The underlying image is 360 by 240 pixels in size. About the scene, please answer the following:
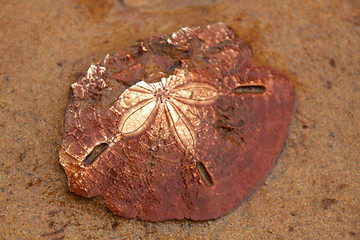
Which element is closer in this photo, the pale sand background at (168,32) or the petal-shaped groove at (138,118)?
the petal-shaped groove at (138,118)

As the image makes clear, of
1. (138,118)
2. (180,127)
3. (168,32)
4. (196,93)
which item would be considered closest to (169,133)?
(180,127)

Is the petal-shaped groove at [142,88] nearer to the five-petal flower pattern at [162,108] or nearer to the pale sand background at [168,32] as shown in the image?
the five-petal flower pattern at [162,108]

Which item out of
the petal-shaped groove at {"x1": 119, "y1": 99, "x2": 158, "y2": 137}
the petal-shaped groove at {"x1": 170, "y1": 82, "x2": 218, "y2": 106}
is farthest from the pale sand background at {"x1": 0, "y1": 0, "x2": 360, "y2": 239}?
the petal-shaped groove at {"x1": 170, "y1": 82, "x2": 218, "y2": 106}

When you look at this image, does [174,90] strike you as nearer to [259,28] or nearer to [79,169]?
[79,169]

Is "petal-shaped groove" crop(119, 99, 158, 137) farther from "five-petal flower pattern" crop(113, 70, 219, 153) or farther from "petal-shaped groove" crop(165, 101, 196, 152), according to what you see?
"petal-shaped groove" crop(165, 101, 196, 152)

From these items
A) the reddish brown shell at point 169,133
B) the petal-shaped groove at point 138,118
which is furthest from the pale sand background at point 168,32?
the petal-shaped groove at point 138,118

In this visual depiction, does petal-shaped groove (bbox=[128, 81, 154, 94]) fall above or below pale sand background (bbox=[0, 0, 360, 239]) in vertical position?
above
